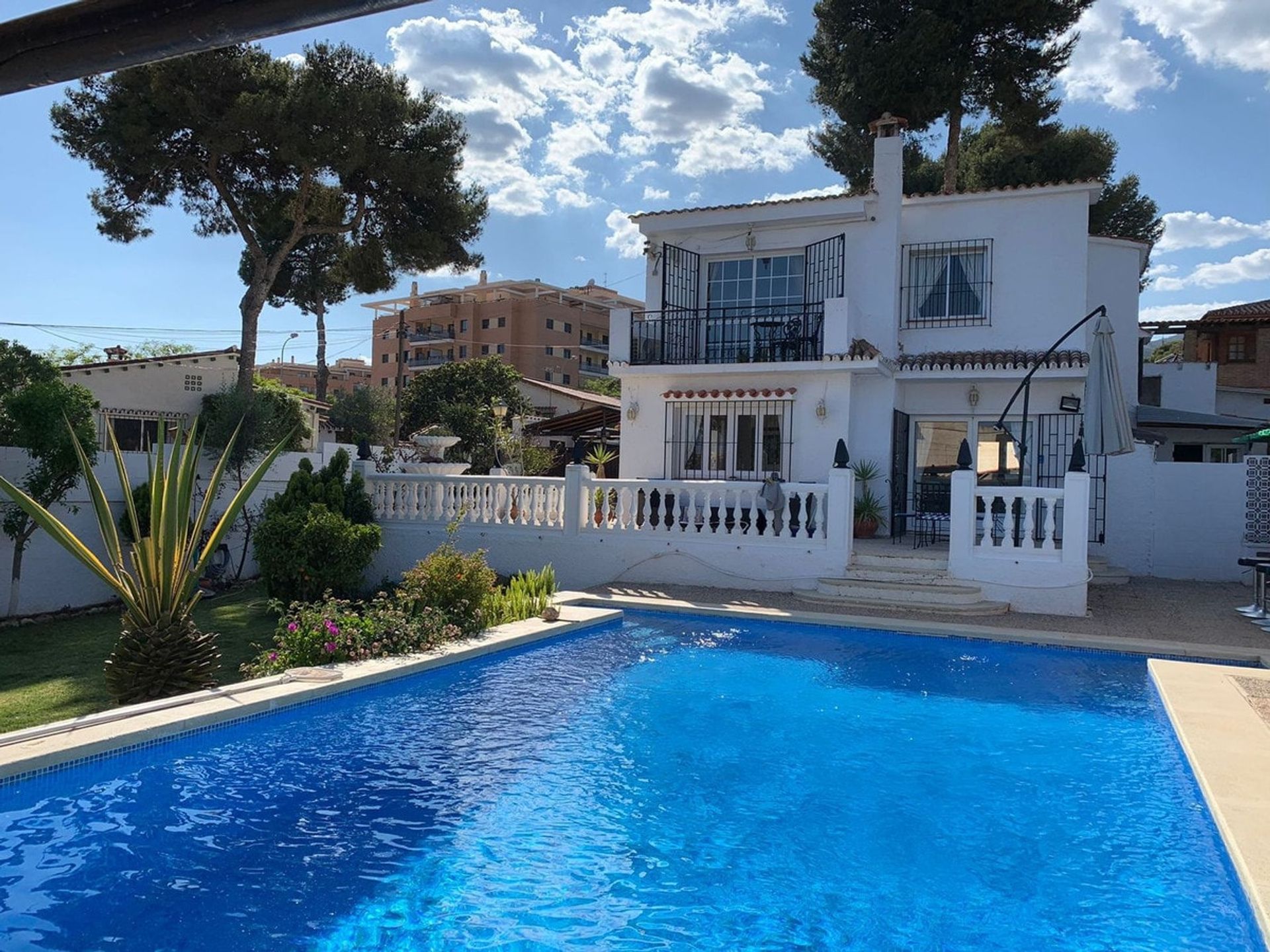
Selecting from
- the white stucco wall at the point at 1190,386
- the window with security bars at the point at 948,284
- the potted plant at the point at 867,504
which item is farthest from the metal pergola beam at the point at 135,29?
the white stucco wall at the point at 1190,386

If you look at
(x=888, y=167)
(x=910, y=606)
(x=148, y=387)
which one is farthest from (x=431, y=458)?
(x=148, y=387)

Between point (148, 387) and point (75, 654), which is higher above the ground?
point (148, 387)

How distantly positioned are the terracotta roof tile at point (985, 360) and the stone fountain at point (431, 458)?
929cm

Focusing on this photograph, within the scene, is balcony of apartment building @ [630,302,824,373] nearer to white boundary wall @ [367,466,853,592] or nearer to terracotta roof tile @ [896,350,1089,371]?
terracotta roof tile @ [896,350,1089,371]

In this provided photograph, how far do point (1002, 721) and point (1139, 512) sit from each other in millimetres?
10894

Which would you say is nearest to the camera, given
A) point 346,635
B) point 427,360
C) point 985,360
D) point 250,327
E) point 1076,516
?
point 346,635

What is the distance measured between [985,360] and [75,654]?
52.1ft

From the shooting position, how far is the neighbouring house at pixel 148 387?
2588cm

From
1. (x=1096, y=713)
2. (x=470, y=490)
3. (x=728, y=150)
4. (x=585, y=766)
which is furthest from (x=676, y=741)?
(x=728, y=150)

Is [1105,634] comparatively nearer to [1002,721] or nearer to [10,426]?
[1002,721]

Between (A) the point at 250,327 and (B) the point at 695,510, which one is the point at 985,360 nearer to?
(B) the point at 695,510

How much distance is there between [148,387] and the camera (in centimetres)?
2689

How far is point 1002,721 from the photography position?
848 centimetres

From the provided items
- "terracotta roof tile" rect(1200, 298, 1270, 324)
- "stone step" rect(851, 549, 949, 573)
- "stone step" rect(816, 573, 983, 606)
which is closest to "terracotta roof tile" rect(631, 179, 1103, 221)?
"stone step" rect(851, 549, 949, 573)
